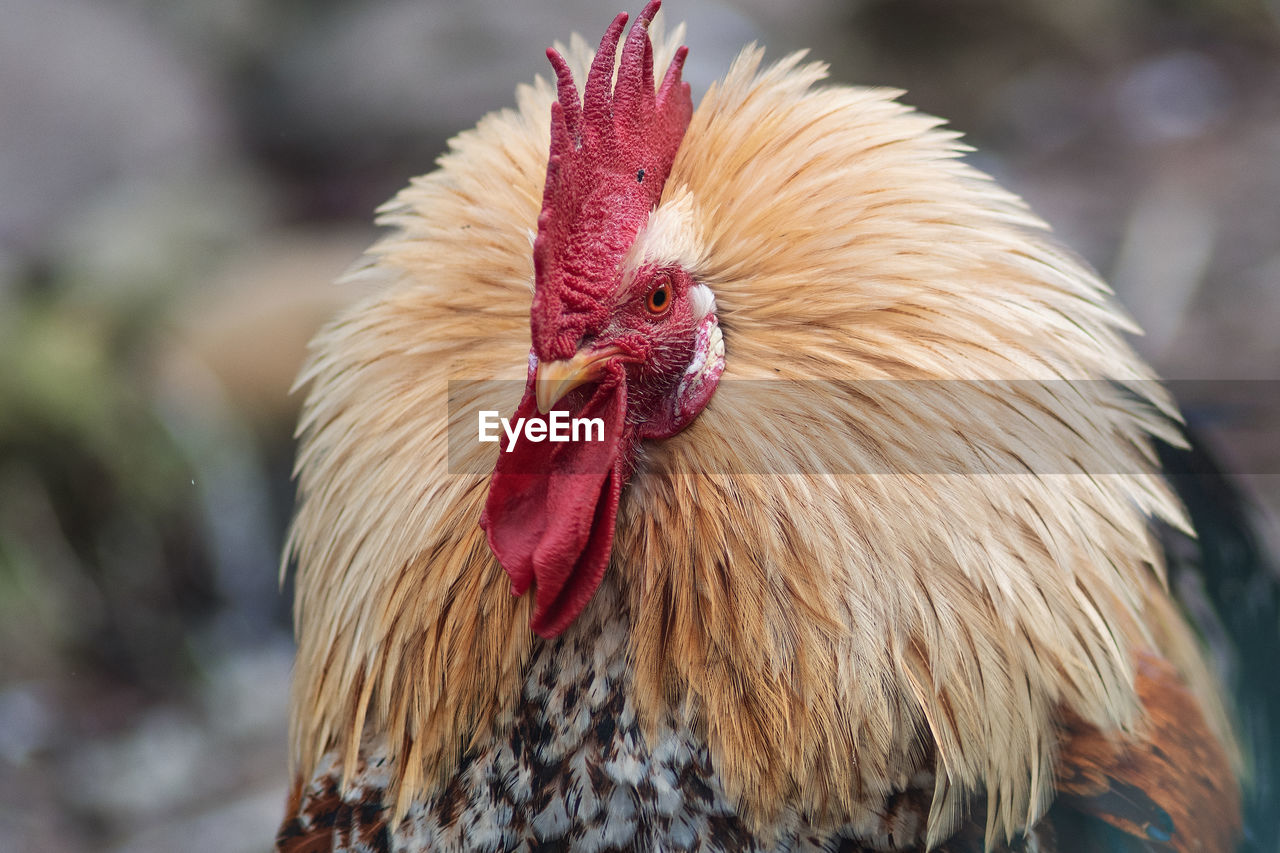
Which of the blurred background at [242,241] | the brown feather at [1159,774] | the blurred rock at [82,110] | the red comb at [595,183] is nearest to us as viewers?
the red comb at [595,183]

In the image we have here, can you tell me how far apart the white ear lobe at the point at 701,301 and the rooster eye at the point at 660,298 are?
24 mm

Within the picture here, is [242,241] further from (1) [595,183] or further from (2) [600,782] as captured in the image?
(2) [600,782]

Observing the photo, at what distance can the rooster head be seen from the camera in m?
0.84

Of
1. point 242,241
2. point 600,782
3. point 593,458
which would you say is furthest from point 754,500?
point 242,241

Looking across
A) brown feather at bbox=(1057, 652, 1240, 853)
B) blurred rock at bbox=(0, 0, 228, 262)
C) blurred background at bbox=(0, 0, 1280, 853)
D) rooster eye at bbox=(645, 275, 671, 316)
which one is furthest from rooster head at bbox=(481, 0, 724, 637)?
blurred rock at bbox=(0, 0, 228, 262)

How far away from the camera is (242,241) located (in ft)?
10.4

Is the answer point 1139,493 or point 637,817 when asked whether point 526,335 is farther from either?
point 1139,493

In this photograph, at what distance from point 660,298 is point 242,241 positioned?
2725 mm

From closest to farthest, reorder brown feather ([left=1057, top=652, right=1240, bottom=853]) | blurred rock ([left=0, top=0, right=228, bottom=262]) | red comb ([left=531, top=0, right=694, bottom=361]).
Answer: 1. red comb ([left=531, top=0, right=694, bottom=361])
2. brown feather ([left=1057, top=652, right=1240, bottom=853])
3. blurred rock ([left=0, top=0, right=228, bottom=262])

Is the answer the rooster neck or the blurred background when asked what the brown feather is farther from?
the blurred background

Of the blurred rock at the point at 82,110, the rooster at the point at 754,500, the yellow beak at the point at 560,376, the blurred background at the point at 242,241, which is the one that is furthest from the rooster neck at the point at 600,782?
the blurred rock at the point at 82,110

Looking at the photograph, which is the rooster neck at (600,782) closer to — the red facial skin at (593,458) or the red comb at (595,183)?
the red facial skin at (593,458)

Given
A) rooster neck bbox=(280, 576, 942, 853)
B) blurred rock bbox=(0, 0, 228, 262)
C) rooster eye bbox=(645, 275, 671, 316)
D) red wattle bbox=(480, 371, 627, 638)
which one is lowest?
rooster neck bbox=(280, 576, 942, 853)

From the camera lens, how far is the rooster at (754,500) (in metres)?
0.87
